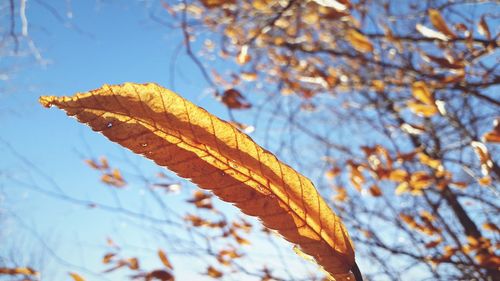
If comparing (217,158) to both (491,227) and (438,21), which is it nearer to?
(438,21)

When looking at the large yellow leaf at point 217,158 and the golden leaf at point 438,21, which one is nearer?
the large yellow leaf at point 217,158

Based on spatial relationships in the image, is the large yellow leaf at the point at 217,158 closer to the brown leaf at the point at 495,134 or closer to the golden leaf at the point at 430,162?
the brown leaf at the point at 495,134

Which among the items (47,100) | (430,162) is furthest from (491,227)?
(47,100)

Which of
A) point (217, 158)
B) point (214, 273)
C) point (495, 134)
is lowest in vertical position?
point (214, 273)

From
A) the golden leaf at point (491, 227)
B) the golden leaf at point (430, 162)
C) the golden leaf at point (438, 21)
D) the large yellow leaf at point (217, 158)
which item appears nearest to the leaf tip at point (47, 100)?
the large yellow leaf at point (217, 158)

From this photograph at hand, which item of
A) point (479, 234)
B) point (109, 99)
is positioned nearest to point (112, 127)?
point (109, 99)

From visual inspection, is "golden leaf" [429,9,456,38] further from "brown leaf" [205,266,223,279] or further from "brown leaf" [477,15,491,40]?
"brown leaf" [205,266,223,279]

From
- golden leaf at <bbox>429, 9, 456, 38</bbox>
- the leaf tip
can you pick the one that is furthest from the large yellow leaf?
golden leaf at <bbox>429, 9, 456, 38</bbox>

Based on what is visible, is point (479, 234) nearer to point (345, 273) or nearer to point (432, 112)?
point (432, 112)
